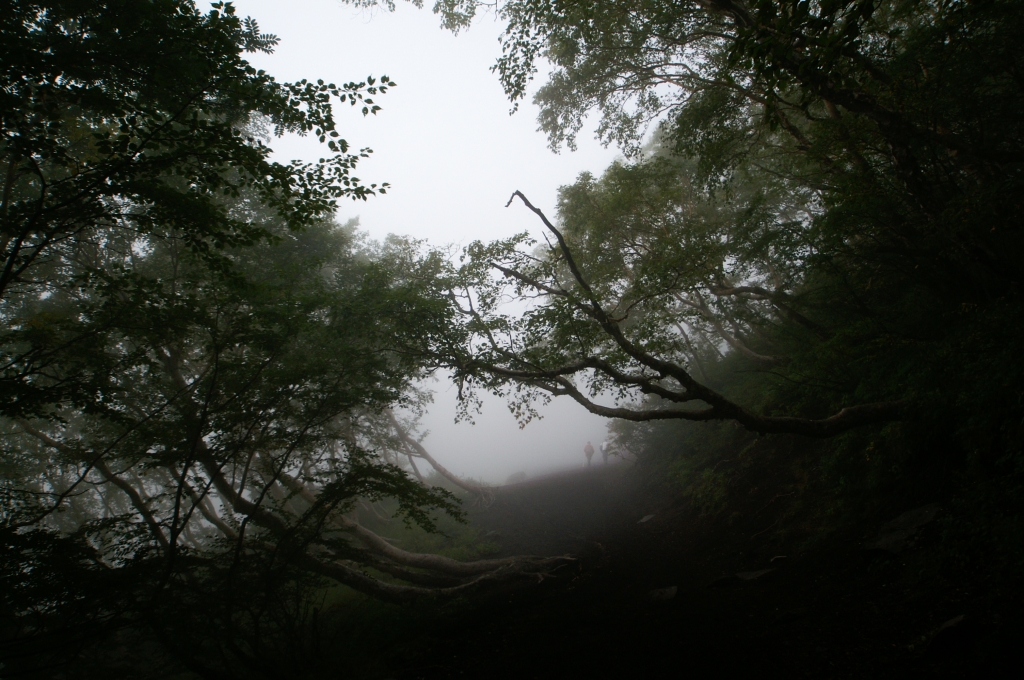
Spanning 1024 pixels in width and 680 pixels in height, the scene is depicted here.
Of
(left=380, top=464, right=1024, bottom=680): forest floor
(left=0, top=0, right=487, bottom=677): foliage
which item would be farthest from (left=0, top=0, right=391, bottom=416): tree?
(left=380, top=464, right=1024, bottom=680): forest floor

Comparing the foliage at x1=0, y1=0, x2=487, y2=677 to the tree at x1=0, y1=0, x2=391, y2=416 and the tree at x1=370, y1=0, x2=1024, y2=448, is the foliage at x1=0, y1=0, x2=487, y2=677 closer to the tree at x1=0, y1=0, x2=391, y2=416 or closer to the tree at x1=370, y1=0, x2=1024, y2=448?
the tree at x1=0, y1=0, x2=391, y2=416

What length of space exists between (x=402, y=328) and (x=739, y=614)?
6888 millimetres

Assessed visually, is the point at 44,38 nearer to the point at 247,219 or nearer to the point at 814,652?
the point at 247,219

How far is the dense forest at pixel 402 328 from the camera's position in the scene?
14.2ft

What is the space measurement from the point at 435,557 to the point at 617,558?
4.37m

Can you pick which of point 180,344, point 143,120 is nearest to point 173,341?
point 180,344

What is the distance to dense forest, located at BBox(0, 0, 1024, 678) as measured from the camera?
4328 millimetres

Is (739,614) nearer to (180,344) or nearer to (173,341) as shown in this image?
(173,341)

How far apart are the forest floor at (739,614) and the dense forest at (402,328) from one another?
333 mm

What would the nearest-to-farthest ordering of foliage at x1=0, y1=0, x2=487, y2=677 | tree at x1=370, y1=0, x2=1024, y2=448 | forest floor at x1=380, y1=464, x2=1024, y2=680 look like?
forest floor at x1=380, y1=464, x2=1024, y2=680, foliage at x1=0, y1=0, x2=487, y2=677, tree at x1=370, y1=0, x2=1024, y2=448

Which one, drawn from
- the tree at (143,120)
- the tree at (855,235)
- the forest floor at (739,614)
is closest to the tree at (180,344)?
the tree at (143,120)

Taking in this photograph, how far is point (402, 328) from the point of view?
819 cm

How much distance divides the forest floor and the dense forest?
1.09ft

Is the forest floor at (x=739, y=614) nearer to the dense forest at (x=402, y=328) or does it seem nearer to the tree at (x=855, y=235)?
the dense forest at (x=402, y=328)
